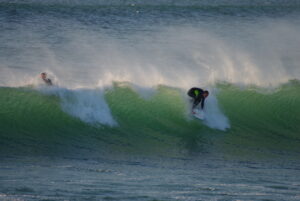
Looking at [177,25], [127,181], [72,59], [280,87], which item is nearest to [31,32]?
[72,59]

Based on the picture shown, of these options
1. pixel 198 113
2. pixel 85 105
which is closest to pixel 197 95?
pixel 198 113

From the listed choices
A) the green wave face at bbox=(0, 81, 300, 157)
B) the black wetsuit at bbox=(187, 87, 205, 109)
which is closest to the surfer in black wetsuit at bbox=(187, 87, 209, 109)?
the black wetsuit at bbox=(187, 87, 205, 109)

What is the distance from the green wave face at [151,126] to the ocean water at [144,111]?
0.11 feet

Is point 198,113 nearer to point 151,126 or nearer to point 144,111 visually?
point 151,126

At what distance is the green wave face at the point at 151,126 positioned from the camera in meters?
14.0

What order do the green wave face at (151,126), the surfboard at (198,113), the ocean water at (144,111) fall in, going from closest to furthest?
the ocean water at (144,111)
the green wave face at (151,126)
the surfboard at (198,113)

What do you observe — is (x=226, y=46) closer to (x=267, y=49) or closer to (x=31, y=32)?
(x=267, y=49)

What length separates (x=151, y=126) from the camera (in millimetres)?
15797

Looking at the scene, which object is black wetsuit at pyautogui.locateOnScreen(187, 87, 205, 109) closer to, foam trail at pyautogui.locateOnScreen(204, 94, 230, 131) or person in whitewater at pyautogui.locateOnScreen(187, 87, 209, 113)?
person in whitewater at pyautogui.locateOnScreen(187, 87, 209, 113)

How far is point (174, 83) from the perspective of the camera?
18.4 meters

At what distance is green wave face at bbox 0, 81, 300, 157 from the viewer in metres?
14.0

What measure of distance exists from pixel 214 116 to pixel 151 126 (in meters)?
1.95

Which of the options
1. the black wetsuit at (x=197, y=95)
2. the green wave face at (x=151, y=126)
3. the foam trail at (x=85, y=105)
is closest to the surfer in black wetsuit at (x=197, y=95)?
the black wetsuit at (x=197, y=95)

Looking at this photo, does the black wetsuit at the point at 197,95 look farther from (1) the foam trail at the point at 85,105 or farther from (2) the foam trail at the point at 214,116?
(1) the foam trail at the point at 85,105
